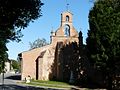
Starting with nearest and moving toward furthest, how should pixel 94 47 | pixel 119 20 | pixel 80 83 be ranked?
pixel 119 20 < pixel 94 47 < pixel 80 83

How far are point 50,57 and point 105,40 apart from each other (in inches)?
885

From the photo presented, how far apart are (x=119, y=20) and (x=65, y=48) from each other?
2416cm

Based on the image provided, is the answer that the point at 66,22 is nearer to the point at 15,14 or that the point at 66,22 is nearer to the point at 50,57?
the point at 50,57

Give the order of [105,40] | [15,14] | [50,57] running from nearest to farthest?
[15,14] < [105,40] < [50,57]

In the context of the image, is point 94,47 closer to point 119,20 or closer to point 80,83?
point 119,20

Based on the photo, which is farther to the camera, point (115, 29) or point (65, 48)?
point (65, 48)

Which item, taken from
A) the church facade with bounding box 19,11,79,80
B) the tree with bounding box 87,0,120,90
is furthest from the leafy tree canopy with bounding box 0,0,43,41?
the church facade with bounding box 19,11,79,80

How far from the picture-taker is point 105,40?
4888cm

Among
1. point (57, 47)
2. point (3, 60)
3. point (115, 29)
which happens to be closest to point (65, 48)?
point (57, 47)

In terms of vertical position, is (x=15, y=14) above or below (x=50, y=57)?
below

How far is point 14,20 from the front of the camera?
51.0 ft

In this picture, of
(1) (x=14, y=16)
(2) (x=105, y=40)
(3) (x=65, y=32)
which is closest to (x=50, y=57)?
(3) (x=65, y=32)

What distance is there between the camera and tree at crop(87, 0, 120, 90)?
4734 centimetres

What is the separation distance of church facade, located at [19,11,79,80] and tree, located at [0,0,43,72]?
5175 cm
